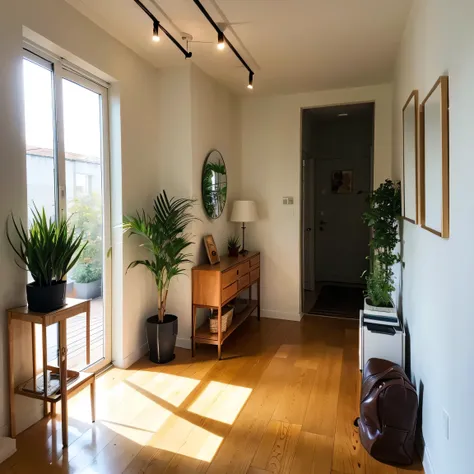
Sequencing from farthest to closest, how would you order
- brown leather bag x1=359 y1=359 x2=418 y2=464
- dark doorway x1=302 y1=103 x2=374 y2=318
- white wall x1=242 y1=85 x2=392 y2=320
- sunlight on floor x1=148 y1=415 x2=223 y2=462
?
dark doorway x1=302 y1=103 x2=374 y2=318, white wall x1=242 y1=85 x2=392 y2=320, sunlight on floor x1=148 y1=415 x2=223 y2=462, brown leather bag x1=359 y1=359 x2=418 y2=464

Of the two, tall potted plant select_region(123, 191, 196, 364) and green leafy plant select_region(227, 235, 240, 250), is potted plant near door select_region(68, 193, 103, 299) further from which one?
green leafy plant select_region(227, 235, 240, 250)

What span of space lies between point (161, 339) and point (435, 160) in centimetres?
244

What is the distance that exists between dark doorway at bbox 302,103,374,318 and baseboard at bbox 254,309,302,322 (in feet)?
3.89

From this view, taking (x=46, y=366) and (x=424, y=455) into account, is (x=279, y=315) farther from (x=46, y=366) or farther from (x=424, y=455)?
(x=46, y=366)

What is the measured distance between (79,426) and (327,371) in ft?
6.19

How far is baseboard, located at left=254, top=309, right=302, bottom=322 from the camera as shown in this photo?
4.43 metres

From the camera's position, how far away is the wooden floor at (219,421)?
1.96 m

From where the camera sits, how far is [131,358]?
3193 mm

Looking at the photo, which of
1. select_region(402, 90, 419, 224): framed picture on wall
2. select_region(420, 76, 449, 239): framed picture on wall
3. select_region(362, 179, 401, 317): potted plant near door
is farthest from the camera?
select_region(362, 179, 401, 317): potted plant near door

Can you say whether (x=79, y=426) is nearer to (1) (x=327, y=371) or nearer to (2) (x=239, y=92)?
(1) (x=327, y=371)

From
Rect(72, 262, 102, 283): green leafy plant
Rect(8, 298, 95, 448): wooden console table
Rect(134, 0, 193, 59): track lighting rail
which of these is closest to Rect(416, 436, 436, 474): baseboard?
Rect(8, 298, 95, 448): wooden console table

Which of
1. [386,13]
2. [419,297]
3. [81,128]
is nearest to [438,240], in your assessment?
[419,297]

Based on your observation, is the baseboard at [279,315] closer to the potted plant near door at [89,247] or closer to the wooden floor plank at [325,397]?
the wooden floor plank at [325,397]

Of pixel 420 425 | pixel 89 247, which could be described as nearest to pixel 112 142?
pixel 89 247
